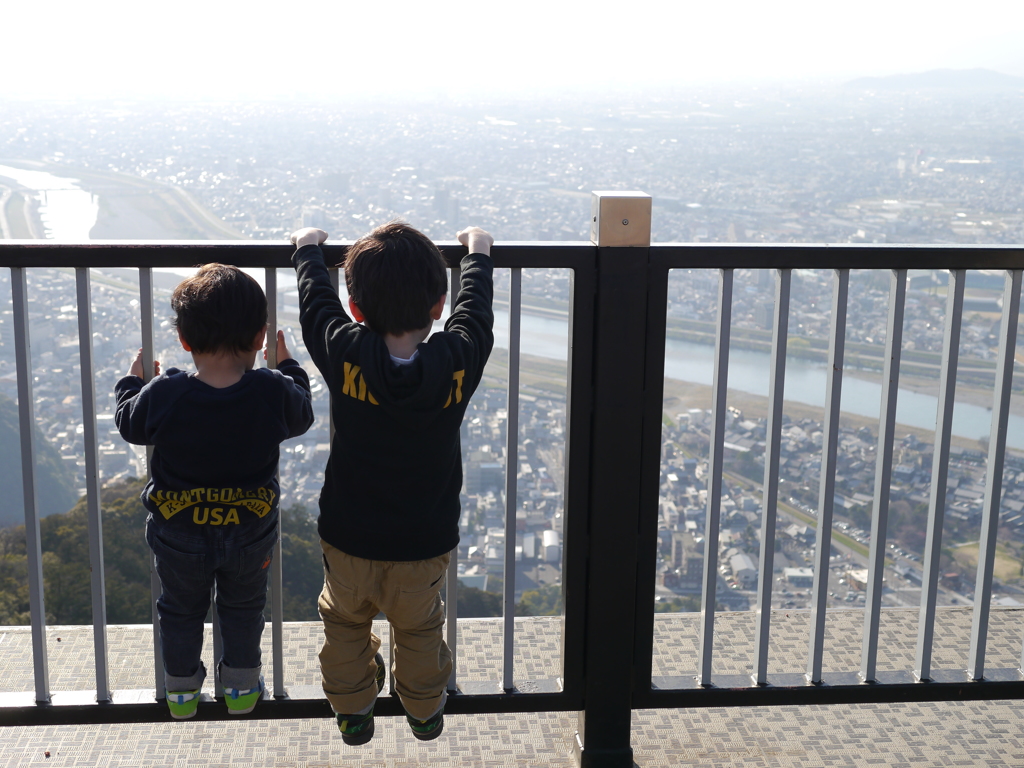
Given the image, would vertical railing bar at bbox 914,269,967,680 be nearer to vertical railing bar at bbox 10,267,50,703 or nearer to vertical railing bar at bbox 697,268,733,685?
vertical railing bar at bbox 697,268,733,685

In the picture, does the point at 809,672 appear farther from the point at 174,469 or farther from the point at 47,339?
the point at 47,339

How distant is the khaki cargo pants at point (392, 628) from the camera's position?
175 cm

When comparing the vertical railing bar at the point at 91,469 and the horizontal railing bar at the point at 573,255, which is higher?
the horizontal railing bar at the point at 573,255

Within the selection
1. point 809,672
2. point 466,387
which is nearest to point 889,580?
point 809,672

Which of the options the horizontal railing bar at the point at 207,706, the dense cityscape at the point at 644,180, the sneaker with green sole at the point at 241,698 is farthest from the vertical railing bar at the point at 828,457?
the dense cityscape at the point at 644,180

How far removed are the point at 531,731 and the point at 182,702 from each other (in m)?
0.99

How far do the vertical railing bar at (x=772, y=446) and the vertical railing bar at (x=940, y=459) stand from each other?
383 millimetres

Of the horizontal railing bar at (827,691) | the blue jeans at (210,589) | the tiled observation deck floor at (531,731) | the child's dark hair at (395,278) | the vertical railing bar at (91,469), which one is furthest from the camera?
the tiled observation deck floor at (531,731)

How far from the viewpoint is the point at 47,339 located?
153 inches

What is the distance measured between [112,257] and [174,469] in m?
0.49

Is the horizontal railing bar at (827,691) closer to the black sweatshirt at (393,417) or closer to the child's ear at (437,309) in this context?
the black sweatshirt at (393,417)

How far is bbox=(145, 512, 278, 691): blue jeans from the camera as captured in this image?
5.67 ft

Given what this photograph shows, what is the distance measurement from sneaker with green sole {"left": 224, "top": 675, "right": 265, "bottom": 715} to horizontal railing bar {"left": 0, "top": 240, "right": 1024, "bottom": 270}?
0.95 m

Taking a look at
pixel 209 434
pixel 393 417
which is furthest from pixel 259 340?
pixel 393 417
